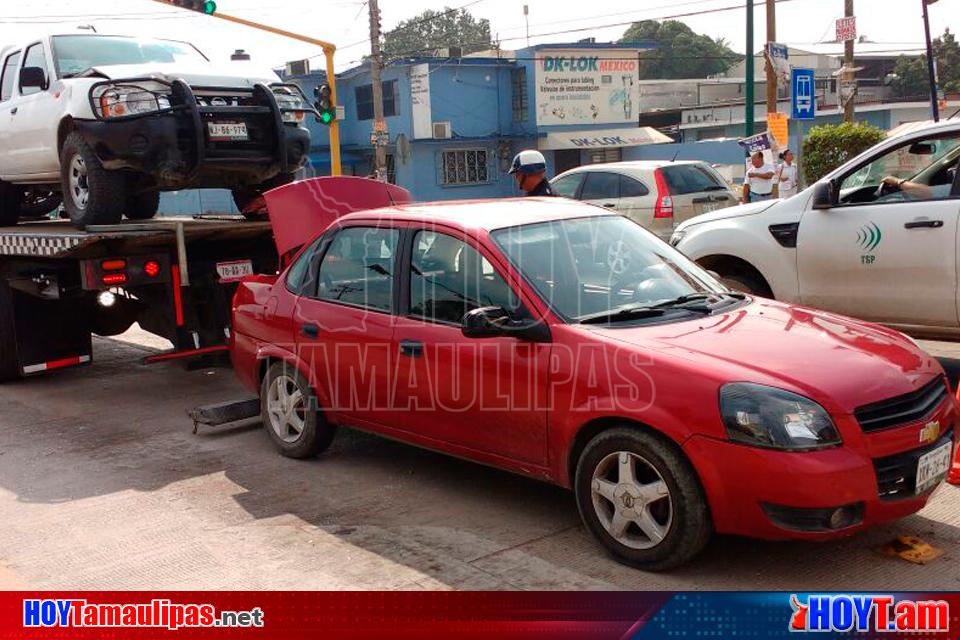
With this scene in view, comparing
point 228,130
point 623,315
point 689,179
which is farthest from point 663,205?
point 623,315

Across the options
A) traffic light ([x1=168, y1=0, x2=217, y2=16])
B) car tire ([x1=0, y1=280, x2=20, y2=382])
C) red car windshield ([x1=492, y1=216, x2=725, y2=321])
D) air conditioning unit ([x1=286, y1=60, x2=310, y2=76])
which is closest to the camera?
red car windshield ([x1=492, y1=216, x2=725, y2=321])

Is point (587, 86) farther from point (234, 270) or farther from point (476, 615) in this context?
point (476, 615)

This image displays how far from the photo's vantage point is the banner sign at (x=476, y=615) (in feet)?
12.2

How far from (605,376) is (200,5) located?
1399cm

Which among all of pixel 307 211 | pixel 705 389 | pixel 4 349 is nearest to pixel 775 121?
pixel 307 211

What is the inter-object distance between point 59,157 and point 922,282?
7.23m

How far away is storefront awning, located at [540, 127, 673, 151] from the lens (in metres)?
37.7

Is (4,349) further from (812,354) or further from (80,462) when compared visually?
(812,354)

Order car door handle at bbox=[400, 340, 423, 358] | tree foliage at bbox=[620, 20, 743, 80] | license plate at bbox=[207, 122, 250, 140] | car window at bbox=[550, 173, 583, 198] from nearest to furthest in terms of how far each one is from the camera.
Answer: car door handle at bbox=[400, 340, 423, 358]
license plate at bbox=[207, 122, 250, 140]
car window at bbox=[550, 173, 583, 198]
tree foliage at bbox=[620, 20, 743, 80]

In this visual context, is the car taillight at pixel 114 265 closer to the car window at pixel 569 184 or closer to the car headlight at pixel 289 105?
the car headlight at pixel 289 105

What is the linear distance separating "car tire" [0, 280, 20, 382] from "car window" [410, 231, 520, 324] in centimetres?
508

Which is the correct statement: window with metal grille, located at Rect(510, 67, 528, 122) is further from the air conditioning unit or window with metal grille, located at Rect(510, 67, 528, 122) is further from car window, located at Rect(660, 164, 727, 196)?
car window, located at Rect(660, 164, 727, 196)

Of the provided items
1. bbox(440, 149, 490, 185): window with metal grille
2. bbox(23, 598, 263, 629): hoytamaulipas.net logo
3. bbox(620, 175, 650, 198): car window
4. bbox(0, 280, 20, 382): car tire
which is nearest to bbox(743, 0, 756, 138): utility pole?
bbox(620, 175, 650, 198): car window

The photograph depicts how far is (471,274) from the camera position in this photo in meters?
5.01
